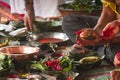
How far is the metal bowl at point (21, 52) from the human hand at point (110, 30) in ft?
1.43

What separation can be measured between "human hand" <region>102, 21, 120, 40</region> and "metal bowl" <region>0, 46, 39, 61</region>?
0.44 m

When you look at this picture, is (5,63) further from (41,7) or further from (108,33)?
(41,7)

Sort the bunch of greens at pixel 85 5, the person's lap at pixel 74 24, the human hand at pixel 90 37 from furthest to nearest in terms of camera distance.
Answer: the bunch of greens at pixel 85 5 < the person's lap at pixel 74 24 < the human hand at pixel 90 37

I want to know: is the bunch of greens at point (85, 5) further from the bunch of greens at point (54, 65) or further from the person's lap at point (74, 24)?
the bunch of greens at point (54, 65)

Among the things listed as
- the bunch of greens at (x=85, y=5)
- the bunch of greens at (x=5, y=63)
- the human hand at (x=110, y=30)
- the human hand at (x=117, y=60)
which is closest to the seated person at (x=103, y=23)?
the human hand at (x=110, y=30)

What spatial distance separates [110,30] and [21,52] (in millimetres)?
578

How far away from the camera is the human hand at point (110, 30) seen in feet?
5.94

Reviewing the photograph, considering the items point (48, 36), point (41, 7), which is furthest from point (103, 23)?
point (41, 7)

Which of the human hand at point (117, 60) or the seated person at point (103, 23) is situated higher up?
the seated person at point (103, 23)

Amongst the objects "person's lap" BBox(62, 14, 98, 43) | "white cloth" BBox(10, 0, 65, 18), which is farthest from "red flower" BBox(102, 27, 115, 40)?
A: "white cloth" BBox(10, 0, 65, 18)

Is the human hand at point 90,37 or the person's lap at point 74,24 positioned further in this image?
the person's lap at point 74,24

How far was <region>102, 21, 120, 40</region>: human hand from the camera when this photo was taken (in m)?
1.81

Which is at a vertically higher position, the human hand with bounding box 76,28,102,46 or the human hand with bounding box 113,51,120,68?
the human hand with bounding box 76,28,102,46

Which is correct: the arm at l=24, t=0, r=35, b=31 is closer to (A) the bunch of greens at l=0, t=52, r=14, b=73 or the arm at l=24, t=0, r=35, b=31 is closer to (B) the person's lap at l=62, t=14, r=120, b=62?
(B) the person's lap at l=62, t=14, r=120, b=62
